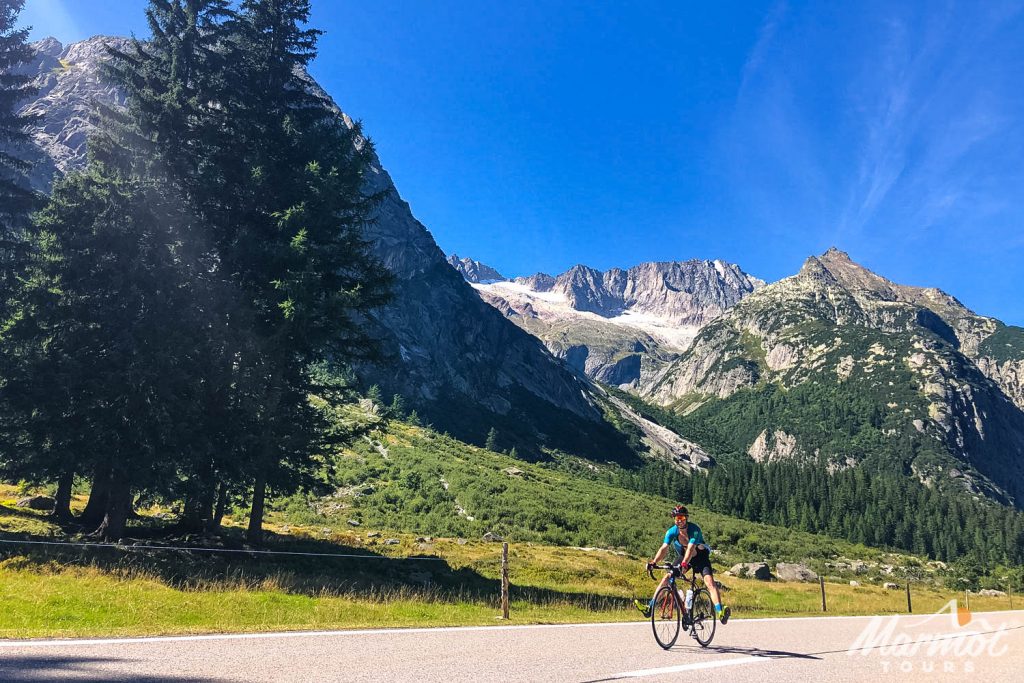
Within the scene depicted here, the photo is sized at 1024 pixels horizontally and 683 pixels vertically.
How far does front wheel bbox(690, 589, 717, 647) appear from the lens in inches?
383

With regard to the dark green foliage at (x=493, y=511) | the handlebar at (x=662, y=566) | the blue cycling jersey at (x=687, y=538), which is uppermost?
the blue cycling jersey at (x=687, y=538)

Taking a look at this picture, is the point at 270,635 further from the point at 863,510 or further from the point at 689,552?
the point at 863,510

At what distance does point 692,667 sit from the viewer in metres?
7.73

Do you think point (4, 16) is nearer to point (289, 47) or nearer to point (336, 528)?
point (289, 47)

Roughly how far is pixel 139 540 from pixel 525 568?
15.7 m

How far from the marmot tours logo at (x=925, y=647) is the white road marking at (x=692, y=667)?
1.92 metres

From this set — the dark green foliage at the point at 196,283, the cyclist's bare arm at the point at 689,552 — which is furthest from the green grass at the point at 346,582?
the cyclist's bare arm at the point at 689,552

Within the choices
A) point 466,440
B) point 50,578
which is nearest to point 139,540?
point 50,578

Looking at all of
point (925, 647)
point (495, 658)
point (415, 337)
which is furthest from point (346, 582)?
point (415, 337)

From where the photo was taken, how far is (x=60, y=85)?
172 metres

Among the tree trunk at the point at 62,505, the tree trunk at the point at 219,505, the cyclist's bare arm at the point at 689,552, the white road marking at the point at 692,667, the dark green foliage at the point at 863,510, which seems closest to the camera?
the white road marking at the point at 692,667

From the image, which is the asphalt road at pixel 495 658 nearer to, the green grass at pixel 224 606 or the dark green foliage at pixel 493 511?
the green grass at pixel 224 606

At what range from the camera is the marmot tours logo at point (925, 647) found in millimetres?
8680

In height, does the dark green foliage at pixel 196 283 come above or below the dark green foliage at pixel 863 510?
above
